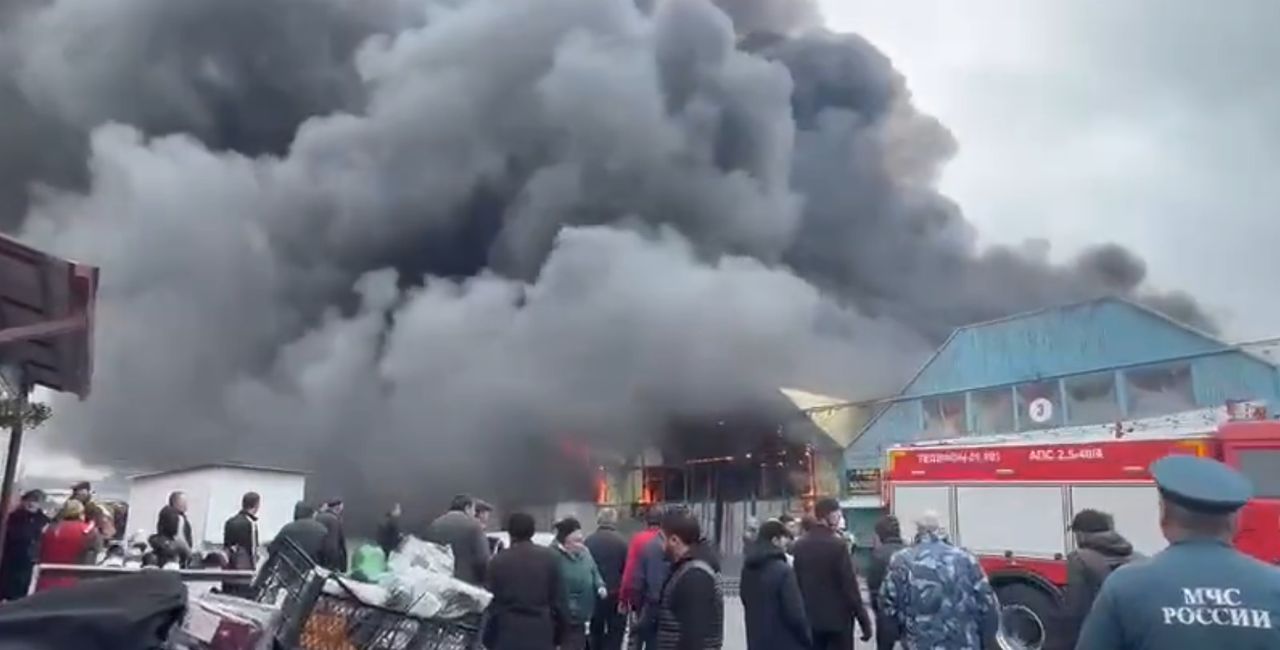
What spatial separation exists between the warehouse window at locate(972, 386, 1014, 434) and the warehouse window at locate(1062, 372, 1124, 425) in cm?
122

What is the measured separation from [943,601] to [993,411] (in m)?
16.7

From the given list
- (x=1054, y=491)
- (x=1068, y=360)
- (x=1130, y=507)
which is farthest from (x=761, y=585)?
(x=1068, y=360)

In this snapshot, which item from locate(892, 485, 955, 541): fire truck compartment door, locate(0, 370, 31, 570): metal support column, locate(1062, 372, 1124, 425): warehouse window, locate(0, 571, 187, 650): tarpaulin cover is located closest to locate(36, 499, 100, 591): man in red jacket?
locate(0, 370, 31, 570): metal support column

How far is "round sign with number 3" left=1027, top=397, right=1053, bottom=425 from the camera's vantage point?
749 inches

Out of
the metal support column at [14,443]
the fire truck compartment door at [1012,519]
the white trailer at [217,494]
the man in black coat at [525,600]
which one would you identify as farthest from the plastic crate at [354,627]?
the white trailer at [217,494]

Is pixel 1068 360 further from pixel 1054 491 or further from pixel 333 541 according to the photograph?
pixel 333 541

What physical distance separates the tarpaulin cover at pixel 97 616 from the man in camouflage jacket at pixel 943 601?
3.20 m

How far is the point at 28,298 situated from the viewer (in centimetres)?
426

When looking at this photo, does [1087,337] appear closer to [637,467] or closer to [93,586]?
[637,467]

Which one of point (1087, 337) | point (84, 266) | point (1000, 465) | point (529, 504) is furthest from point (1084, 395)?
point (84, 266)

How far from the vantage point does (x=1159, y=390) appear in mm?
17438

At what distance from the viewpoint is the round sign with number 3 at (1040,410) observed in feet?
62.4

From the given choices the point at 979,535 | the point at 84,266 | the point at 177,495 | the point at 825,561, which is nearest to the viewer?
the point at 84,266

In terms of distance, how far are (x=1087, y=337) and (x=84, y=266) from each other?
734 inches
